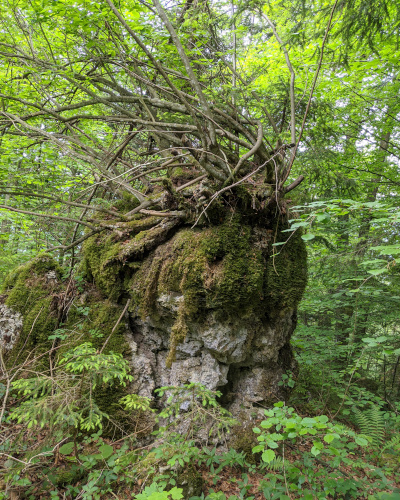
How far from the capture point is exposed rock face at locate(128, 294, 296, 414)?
3.37 meters

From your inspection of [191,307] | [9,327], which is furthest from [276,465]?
[9,327]

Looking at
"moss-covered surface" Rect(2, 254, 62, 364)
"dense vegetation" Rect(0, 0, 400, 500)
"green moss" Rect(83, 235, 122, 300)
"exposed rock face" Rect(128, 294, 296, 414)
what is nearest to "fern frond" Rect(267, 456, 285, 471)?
"dense vegetation" Rect(0, 0, 400, 500)

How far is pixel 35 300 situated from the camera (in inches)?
168

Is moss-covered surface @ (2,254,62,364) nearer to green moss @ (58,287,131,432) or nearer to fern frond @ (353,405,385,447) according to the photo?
green moss @ (58,287,131,432)

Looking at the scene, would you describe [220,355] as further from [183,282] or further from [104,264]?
[104,264]

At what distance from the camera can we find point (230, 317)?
10.9 ft

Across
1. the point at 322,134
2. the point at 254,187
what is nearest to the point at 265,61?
the point at 322,134

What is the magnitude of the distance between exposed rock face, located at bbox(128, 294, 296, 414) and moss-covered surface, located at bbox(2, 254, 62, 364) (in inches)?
53.4

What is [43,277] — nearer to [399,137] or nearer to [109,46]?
[109,46]

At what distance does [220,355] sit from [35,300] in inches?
119

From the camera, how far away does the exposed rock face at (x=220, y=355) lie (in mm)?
3369

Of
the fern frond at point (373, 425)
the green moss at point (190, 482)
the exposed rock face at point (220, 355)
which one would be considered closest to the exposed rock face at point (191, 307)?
the exposed rock face at point (220, 355)

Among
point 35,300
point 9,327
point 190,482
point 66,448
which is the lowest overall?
point 190,482

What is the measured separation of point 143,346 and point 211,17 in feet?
17.2
